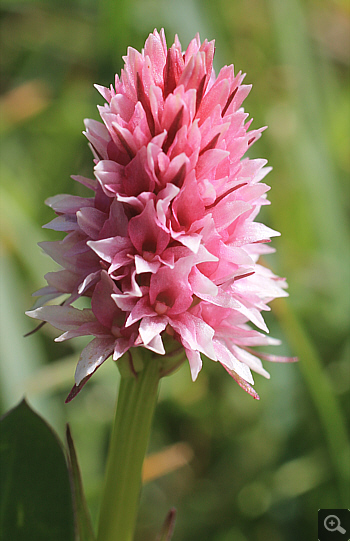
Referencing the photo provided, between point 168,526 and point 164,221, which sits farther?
point 168,526

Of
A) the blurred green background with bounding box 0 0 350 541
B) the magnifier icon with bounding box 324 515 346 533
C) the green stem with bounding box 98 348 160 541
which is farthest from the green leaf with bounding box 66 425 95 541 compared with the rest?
the magnifier icon with bounding box 324 515 346 533

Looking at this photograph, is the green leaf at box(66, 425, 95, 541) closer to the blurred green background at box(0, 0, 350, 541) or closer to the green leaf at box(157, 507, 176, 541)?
the green leaf at box(157, 507, 176, 541)

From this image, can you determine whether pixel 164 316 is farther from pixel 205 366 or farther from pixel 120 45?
pixel 120 45

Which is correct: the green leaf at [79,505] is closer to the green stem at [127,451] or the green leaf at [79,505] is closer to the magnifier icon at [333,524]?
the green stem at [127,451]

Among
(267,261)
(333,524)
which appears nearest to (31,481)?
(333,524)

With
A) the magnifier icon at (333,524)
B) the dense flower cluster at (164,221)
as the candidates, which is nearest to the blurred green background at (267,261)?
the magnifier icon at (333,524)

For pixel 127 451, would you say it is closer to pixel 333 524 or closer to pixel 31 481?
pixel 31 481
